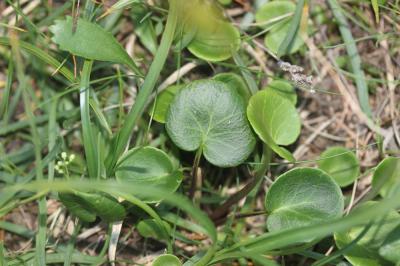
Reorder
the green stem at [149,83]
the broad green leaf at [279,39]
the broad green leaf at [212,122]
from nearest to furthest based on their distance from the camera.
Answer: the green stem at [149,83] < the broad green leaf at [212,122] < the broad green leaf at [279,39]

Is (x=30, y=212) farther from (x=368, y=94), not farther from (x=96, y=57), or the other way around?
(x=368, y=94)

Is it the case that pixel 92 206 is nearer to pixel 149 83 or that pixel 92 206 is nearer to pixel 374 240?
pixel 149 83

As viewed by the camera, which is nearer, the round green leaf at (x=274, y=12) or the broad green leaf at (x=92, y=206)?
the broad green leaf at (x=92, y=206)

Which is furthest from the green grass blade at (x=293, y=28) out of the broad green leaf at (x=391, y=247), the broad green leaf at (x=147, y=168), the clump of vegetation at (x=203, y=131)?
the broad green leaf at (x=391, y=247)

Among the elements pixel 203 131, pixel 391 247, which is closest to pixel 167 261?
pixel 203 131

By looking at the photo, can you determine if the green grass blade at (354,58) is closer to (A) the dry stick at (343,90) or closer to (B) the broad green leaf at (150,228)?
(A) the dry stick at (343,90)

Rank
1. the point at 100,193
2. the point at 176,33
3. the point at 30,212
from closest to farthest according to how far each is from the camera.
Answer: the point at 100,193 < the point at 176,33 < the point at 30,212

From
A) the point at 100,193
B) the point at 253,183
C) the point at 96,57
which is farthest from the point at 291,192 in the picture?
the point at 96,57
